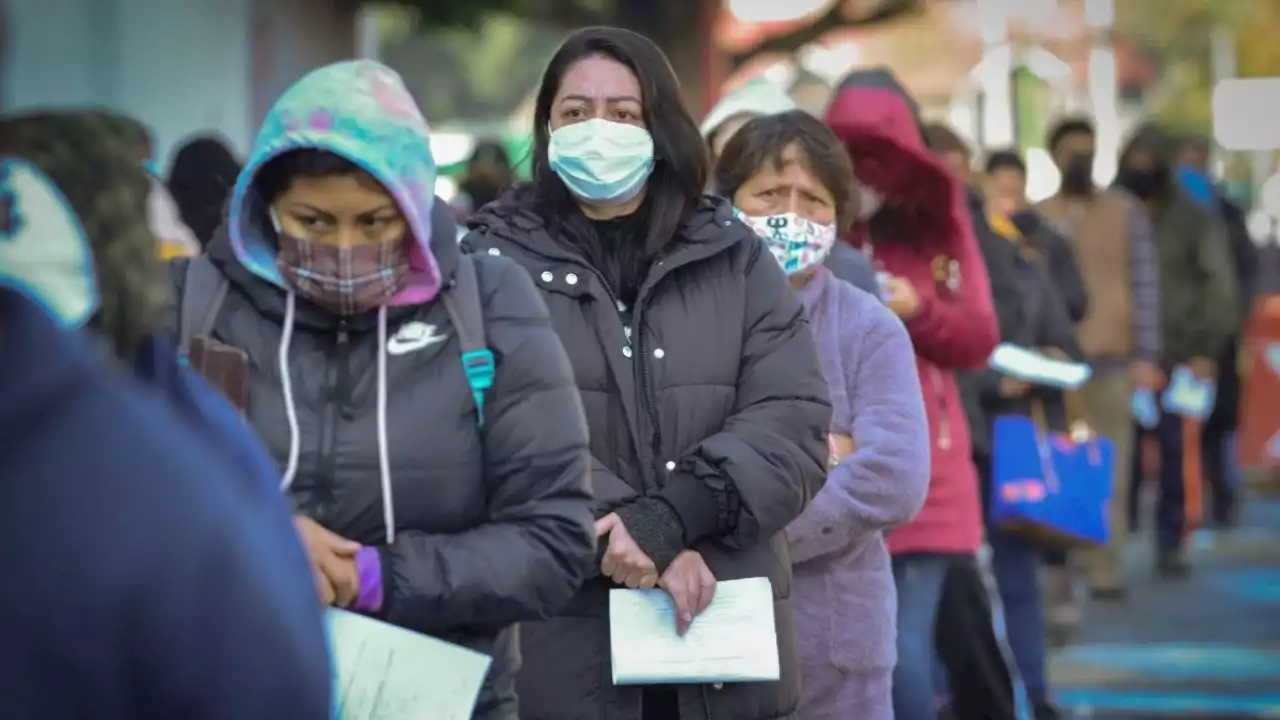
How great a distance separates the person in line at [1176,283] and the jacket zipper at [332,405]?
9.94 meters

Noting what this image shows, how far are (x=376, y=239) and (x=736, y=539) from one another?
3.63ft

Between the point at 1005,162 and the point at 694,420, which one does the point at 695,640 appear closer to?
the point at 694,420

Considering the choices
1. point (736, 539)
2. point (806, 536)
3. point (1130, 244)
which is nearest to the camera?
point (736, 539)

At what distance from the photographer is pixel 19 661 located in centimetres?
181

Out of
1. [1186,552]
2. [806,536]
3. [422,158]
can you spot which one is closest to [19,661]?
[422,158]

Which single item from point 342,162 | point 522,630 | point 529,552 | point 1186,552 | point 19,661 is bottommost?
point 1186,552

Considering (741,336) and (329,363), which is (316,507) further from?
(741,336)

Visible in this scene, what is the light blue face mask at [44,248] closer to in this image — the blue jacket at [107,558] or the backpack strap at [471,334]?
the blue jacket at [107,558]

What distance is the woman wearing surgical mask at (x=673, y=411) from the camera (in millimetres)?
4121

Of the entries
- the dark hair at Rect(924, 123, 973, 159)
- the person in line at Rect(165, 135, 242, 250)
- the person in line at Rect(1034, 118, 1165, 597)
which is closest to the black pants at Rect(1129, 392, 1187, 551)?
the person in line at Rect(1034, 118, 1165, 597)

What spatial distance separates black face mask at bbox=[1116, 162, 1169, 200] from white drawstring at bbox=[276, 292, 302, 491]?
9942 millimetres

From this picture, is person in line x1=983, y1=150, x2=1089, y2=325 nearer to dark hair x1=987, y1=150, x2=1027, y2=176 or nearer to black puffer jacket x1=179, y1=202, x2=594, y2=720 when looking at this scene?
dark hair x1=987, y1=150, x2=1027, y2=176

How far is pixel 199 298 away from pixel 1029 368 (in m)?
5.34

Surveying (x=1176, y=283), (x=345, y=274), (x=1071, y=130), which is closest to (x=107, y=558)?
(x=345, y=274)
